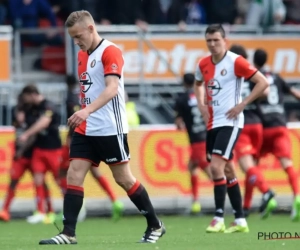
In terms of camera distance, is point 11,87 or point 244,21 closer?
point 11,87

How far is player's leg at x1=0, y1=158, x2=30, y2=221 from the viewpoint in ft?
58.1

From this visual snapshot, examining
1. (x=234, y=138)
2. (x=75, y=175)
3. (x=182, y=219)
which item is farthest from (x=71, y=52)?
(x=75, y=175)

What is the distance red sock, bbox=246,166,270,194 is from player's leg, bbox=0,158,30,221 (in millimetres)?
3795

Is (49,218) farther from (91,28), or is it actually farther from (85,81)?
(91,28)

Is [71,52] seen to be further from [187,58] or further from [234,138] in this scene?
[234,138]

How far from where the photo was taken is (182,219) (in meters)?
17.6

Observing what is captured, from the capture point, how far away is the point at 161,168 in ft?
62.0

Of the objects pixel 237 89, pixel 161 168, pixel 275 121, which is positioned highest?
pixel 237 89

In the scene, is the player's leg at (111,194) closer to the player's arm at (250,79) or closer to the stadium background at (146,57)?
the stadium background at (146,57)

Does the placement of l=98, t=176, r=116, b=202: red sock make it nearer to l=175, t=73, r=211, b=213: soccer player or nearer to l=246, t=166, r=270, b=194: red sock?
l=175, t=73, r=211, b=213: soccer player

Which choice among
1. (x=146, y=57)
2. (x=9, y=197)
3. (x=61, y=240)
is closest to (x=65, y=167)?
(x=9, y=197)

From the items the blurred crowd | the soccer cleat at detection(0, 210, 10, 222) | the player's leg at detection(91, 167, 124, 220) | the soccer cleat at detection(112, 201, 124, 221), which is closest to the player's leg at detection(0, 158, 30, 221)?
the soccer cleat at detection(0, 210, 10, 222)

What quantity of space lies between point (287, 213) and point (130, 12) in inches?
239

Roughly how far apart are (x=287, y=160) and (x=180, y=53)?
602cm
